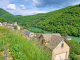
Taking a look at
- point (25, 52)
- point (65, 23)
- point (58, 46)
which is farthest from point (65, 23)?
point (25, 52)

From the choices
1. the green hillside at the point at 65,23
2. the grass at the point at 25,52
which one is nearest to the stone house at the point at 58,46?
the grass at the point at 25,52

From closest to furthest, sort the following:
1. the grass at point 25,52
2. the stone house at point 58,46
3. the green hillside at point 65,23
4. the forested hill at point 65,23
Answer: the grass at point 25,52 → the stone house at point 58,46 → the green hillside at point 65,23 → the forested hill at point 65,23

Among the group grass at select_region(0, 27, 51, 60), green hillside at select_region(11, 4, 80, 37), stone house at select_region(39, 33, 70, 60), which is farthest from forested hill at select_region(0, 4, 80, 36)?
grass at select_region(0, 27, 51, 60)

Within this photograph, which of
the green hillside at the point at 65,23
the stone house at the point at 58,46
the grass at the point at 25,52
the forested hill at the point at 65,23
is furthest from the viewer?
the forested hill at the point at 65,23

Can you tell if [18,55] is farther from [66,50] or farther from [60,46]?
[66,50]

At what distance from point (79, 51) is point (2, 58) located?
1878cm

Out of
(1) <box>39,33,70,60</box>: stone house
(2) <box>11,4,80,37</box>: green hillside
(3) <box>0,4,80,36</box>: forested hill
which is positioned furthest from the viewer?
(3) <box>0,4,80,36</box>: forested hill

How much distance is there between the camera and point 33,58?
7.84ft

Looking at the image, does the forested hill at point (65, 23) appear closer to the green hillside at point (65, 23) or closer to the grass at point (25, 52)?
the green hillside at point (65, 23)

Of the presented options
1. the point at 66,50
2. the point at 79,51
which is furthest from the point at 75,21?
the point at 66,50

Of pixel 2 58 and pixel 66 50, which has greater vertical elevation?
pixel 2 58

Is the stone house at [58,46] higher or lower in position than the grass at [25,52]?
lower

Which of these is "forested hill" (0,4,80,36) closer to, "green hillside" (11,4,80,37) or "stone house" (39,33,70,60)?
"green hillside" (11,4,80,37)

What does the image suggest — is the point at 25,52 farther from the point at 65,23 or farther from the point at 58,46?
the point at 65,23
